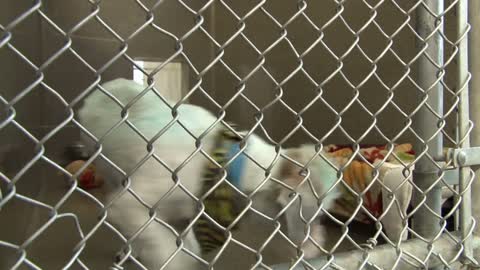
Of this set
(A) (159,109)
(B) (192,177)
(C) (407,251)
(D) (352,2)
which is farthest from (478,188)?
(D) (352,2)

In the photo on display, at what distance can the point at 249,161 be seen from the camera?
3.70 ft

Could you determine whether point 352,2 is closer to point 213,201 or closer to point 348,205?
point 348,205

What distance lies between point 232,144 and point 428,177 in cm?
45

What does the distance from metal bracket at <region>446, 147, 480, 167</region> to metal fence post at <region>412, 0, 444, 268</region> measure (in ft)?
0.07

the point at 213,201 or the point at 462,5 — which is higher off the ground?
the point at 462,5

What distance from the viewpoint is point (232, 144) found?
1062 millimetres

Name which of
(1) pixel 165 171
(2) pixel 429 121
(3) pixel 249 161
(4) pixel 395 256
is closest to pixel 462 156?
(2) pixel 429 121

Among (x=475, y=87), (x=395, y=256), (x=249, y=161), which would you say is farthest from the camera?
(x=249, y=161)

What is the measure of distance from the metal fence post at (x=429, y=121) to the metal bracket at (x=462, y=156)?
0.02 metres

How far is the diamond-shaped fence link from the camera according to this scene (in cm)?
60

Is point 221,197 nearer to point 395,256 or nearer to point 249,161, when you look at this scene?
point 249,161

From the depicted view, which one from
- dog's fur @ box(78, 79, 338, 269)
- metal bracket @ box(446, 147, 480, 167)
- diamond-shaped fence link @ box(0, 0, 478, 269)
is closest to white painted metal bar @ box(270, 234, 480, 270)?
diamond-shaped fence link @ box(0, 0, 478, 269)

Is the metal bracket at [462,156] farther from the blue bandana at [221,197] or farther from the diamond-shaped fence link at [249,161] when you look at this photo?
the blue bandana at [221,197]

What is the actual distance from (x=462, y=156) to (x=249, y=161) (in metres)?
0.50
